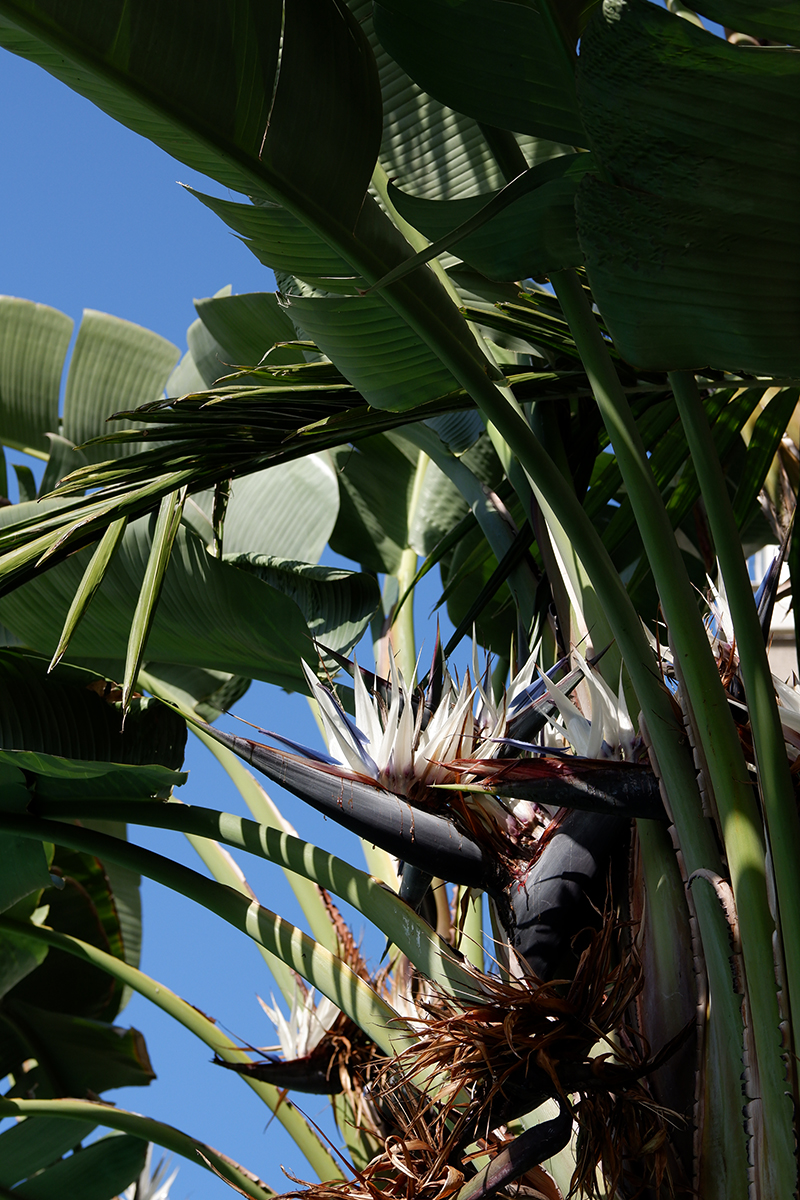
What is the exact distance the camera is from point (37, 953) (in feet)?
5.52

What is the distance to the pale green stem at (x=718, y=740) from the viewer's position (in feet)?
2.15

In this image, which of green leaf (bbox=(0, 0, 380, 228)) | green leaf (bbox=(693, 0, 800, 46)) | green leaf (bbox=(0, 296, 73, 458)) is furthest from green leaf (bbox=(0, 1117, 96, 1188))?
green leaf (bbox=(693, 0, 800, 46))

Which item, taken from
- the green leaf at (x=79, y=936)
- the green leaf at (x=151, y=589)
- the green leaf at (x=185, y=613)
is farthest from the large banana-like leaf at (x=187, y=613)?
the green leaf at (x=79, y=936)

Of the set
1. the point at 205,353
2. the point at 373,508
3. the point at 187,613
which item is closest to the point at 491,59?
the point at 187,613

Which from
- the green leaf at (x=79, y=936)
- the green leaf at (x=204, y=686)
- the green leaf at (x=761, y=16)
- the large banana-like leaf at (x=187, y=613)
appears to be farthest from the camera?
the green leaf at (x=204, y=686)

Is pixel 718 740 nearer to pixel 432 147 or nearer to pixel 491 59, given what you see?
pixel 491 59

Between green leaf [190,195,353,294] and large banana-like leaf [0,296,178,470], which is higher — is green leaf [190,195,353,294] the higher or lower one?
the lower one

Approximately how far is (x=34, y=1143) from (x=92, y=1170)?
0.37ft

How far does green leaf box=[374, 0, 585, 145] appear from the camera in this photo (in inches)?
25.5

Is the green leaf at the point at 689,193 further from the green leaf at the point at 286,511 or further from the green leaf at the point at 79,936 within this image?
the green leaf at the point at 79,936

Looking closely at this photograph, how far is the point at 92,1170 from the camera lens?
1.68m

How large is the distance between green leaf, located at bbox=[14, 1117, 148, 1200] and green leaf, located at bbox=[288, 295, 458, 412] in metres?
1.42

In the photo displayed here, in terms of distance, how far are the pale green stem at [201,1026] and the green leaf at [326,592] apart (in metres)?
0.58

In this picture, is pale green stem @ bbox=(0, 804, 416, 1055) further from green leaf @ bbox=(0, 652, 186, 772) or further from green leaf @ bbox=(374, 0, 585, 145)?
green leaf @ bbox=(374, 0, 585, 145)
